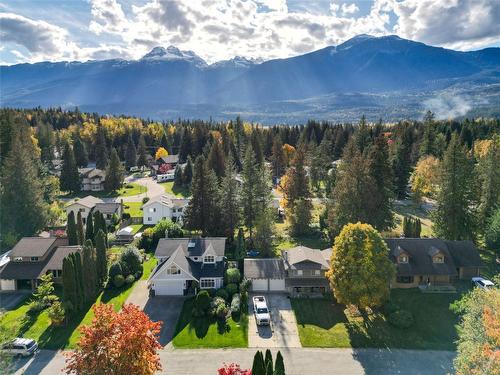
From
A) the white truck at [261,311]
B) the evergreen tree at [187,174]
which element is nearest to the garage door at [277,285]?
the white truck at [261,311]

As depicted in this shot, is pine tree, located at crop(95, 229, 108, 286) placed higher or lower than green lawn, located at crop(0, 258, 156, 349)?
higher

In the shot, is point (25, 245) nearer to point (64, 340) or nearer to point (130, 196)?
point (64, 340)

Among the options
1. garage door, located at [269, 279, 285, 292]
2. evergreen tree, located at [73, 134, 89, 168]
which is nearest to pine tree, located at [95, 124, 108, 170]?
evergreen tree, located at [73, 134, 89, 168]

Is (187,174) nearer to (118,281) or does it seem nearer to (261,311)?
(118,281)

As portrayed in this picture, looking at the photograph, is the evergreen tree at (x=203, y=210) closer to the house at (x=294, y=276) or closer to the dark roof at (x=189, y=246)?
the dark roof at (x=189, y=246)

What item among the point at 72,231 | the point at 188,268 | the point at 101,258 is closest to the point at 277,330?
the point at 188,268

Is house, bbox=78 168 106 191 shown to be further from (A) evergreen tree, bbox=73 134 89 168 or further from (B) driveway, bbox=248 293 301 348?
(B) driveway, bbox=248 293 301 348
